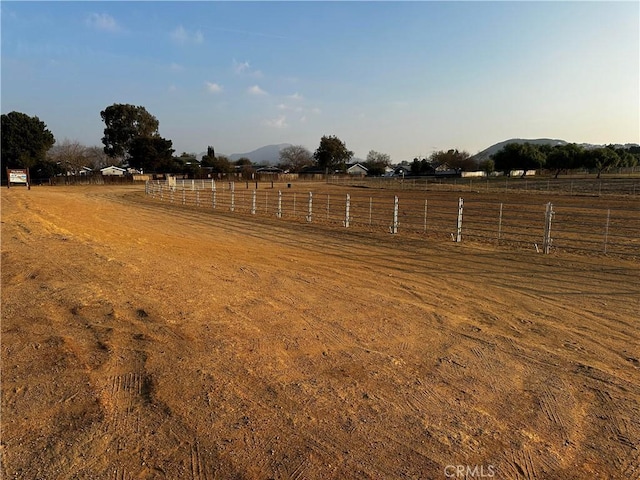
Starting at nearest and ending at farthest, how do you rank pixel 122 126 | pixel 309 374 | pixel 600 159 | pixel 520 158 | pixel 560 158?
pixel 309 374
pixel 600 159
pixel 560 158
pixel 520 158
pixel 122 126

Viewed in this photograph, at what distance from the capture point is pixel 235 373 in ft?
13.4

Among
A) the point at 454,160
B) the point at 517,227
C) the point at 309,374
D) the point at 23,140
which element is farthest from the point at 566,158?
the point at 23,140

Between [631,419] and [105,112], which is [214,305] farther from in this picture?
[105,112]

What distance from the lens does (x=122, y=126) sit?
92.8m

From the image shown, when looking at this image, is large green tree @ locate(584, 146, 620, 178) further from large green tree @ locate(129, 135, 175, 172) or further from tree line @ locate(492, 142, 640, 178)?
large green tree @ locate(129, 135, 175, 172)

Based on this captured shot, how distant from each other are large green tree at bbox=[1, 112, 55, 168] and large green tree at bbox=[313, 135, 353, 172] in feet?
194

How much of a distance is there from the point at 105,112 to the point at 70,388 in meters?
103

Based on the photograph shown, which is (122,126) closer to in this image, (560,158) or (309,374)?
(560,158)

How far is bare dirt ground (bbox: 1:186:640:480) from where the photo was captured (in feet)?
9.69

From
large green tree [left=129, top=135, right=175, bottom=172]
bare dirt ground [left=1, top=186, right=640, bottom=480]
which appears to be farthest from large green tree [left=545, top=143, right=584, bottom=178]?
bare dirt ground [left=1, top=186, right=640, bottom=480]

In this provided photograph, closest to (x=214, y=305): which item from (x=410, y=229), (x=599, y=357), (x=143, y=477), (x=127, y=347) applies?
(x=127, y=347)

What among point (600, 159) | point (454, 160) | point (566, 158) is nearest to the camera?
point (600, 159)

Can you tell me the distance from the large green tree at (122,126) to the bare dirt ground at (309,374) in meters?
95.0

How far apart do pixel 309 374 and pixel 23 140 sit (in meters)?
80.5
